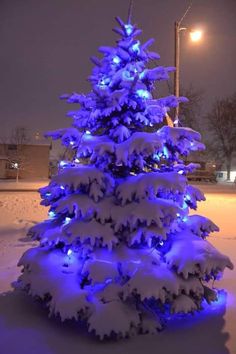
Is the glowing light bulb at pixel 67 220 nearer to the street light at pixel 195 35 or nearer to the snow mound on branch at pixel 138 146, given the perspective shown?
the snow mound on branch at pixel 138 146

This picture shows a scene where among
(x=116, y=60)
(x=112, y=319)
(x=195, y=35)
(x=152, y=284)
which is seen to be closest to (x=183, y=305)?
(x=152, y=284)

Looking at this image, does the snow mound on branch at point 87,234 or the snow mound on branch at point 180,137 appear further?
the snow mound on branch at point 180,137

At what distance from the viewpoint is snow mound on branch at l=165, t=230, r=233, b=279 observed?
4.71m

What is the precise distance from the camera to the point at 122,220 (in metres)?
4.84

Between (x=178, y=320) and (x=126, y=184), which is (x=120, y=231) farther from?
(x=178, y=320)

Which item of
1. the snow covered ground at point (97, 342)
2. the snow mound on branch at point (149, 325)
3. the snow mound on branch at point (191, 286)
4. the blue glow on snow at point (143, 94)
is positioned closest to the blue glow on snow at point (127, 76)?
the blue glow on snow at point (143, 94)

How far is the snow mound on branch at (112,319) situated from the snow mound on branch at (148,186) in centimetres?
117

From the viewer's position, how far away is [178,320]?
5.21 meters

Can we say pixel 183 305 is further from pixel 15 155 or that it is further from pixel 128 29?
pixel 15 155

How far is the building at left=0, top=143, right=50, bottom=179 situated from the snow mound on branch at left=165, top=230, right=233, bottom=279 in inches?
1863

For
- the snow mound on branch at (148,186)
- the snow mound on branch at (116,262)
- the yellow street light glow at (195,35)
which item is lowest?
the snow mound on branch at (116,262)

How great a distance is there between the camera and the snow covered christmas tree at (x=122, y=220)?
467 centimetres

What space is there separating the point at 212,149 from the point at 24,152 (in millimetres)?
26229

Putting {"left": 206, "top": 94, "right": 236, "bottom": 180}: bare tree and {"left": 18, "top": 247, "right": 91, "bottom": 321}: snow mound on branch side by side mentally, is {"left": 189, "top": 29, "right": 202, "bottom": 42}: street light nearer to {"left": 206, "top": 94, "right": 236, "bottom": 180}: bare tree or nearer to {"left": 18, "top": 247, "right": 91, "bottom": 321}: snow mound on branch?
{"left": 18, "top": 247, "right": 91, "bottom": 321}: snow mound on branch
